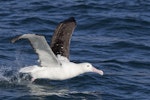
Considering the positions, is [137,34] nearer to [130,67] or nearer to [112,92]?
[130,67]

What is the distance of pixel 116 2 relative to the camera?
1903 cm

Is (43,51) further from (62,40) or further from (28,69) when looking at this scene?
(62,40)

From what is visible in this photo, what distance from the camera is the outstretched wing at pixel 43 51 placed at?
11.6m

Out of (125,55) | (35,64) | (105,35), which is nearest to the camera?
(35,64)

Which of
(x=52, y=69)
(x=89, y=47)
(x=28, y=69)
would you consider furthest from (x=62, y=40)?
(x=89, y=47)

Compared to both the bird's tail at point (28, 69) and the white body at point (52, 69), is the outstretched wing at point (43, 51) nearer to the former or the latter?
the white body at point (52, 69)

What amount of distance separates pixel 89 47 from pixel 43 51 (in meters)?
3.45

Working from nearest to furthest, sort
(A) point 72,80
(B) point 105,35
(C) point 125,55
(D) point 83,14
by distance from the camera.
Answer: (A) point 72,80
(C) point 125,55
(B) point 105,35
(D) point 83,14

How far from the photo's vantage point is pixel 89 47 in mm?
15516

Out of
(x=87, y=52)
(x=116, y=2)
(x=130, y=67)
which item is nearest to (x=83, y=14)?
(x=116, y=2)

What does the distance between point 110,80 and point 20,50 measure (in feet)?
8.99

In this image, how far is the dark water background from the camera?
12.3 metres

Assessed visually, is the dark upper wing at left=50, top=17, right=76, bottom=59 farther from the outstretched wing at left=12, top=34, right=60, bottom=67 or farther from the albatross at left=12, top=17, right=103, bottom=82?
the outstretched wing at left=12, top=34, right=60, bottom=67

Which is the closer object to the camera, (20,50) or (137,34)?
(20,50)
